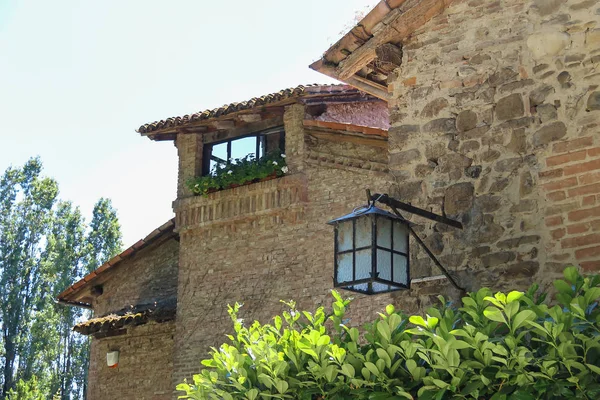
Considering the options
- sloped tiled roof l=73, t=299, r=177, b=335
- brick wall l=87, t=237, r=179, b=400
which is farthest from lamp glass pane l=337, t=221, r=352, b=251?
brick wall l=87, t=237, r=179, b=400

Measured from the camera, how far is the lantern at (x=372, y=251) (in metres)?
6.29

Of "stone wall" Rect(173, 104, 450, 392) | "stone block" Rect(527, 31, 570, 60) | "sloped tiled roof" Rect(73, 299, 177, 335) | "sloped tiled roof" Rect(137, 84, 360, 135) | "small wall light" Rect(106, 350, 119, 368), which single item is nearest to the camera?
"stone block" Rect(527, 31, 570, 60)

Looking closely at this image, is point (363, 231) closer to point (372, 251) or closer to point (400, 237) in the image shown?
point (372, 251)

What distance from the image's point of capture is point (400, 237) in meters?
6.49

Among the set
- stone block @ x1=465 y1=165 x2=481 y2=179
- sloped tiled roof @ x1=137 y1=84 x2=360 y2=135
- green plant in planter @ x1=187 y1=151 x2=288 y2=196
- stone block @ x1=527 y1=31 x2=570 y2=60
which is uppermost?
sloped tiled roof @ x1=137 y1=84 x2=360 y2=135

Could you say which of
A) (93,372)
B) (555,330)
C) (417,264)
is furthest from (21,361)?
(555,330)

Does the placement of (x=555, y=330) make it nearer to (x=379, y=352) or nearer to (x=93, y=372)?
(x=379, y=352)

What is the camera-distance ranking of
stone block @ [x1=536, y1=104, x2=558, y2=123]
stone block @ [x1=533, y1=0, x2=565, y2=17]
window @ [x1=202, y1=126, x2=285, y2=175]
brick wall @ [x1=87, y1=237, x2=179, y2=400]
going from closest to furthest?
stone block @ [x1=536, y1=104, x2=558, y2=123] < stone block @ [x1=533, y1=0, x2=565, y2=17] < window @ [x1=202, y1=126, x2=285, y2=175] < brick wall @ [x1=87, y1=237, x2=179, y2=400]

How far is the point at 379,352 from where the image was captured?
5363 millimetres

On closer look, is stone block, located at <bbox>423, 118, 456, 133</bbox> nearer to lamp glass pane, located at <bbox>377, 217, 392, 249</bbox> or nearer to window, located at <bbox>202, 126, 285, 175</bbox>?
lamp glass pane, located at <bbox>377, 217, 392, 249</bbox>

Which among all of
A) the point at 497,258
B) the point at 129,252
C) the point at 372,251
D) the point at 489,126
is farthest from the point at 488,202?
the point at 129,252

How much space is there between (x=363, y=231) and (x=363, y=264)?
8.9 inches

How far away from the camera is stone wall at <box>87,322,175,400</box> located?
54.4 ft

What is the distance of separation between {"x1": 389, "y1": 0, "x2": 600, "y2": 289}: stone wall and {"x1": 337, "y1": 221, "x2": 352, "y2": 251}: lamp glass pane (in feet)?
2.43
